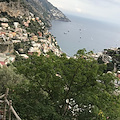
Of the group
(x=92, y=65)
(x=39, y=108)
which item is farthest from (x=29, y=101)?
(x=92, y=65)

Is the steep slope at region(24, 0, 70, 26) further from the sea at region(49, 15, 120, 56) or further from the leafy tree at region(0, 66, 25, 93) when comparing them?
the leafy tree at region(0, 66, 25, 93)

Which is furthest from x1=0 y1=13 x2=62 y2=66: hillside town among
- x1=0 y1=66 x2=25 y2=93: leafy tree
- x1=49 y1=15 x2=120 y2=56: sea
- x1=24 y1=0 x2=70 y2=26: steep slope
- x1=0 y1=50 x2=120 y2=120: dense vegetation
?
x1=24 y1=0 x2=70 y2=26: steep slope

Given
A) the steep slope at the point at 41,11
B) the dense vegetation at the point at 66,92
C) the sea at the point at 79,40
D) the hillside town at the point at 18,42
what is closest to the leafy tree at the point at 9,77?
the dense vegetation at the point at 66,92

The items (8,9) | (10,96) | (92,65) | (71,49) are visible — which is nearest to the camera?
(92,65)

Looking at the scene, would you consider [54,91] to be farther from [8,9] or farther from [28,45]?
[8,9]

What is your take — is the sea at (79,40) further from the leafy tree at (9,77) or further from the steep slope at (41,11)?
the leafy tree at (9,77)

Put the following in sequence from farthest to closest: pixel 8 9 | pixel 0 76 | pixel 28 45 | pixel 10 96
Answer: pixel 8 9 → pixel 28 45 → pixel 0 76 → pixel 10 96

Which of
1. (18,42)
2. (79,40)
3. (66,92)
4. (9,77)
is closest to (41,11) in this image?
(79,40)

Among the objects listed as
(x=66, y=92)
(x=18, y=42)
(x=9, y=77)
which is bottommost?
(x=18, y=42)

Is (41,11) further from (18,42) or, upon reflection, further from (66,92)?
(66,92)
